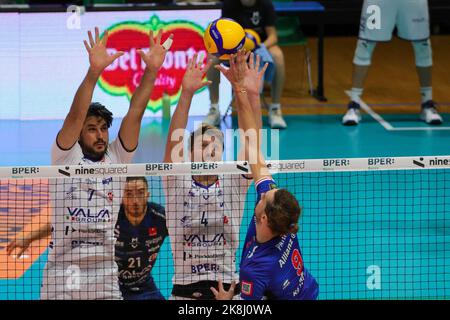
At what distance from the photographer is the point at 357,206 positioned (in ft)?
34.9

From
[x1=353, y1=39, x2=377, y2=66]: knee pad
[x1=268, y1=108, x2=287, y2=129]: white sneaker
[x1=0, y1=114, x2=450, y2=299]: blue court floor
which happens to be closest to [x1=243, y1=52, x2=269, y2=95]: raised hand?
[x1=0, y1=114, x2=450, y2=299]: blue court floor

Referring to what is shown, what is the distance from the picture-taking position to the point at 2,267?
9.02m

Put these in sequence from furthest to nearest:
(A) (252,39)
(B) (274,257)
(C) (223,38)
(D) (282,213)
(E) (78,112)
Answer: (A) (252,39)
(C) (223,38)
(E) (78,112)
(B) (274,257)
(D) (282,213)

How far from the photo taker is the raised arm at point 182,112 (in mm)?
6867

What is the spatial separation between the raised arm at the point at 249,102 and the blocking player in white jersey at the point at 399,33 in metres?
7.44

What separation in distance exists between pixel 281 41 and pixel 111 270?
1038 centimetres

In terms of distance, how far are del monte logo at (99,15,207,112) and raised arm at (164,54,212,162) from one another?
7.48 m

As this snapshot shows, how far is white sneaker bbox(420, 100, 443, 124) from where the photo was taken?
14453 mm

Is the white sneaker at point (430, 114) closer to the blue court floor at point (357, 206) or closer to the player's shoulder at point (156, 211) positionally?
the blue court floor at point (357, 206)

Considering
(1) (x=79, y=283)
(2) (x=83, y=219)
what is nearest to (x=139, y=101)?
(2) (x=83, y=219)

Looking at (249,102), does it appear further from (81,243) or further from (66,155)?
(81,243)

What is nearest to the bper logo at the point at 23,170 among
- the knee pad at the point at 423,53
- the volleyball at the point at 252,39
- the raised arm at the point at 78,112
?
the raised arm at the point at 78,112

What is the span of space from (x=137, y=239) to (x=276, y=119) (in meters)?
7.40
